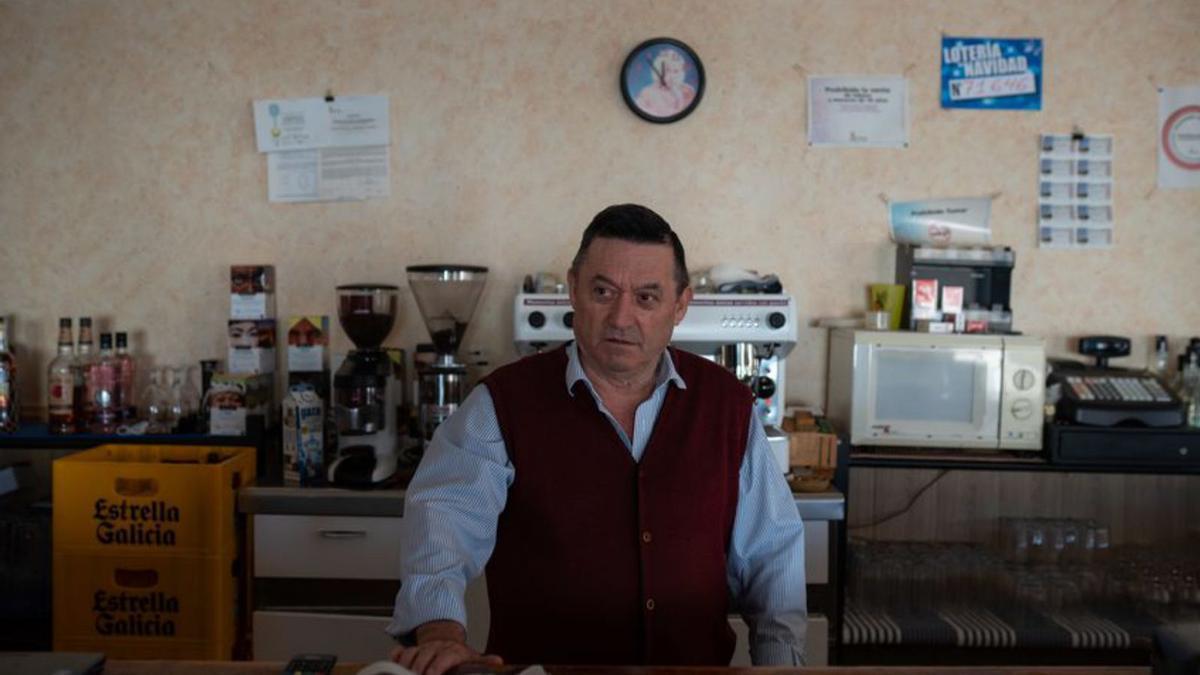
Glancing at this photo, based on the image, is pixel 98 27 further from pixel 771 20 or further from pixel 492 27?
pixel 771 20

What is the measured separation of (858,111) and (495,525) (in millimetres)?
2153

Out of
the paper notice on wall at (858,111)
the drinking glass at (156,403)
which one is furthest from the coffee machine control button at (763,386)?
the drinking glass at (156,403)

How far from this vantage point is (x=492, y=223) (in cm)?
309

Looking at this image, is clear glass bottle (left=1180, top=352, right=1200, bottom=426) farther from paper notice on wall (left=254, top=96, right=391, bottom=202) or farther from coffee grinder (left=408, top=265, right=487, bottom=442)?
paper notice on wall (left=254, top=96, right=391, bottom=202)

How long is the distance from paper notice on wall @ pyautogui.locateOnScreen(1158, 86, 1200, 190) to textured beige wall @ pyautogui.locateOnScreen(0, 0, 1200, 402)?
0.05m

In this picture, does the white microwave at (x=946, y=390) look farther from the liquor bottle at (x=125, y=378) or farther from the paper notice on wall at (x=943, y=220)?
the liquor bottle at (x=125, y=378)

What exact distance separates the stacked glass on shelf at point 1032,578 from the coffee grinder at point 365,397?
1.57m

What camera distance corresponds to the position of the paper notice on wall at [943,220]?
3080 millimetres

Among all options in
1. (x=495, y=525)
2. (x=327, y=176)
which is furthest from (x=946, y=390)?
(x=327, y=176)

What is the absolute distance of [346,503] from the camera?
8.23 feet

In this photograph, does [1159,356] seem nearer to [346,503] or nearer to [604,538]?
[604,538]

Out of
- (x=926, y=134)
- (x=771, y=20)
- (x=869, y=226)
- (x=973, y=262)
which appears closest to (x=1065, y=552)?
(x=973, y=262)

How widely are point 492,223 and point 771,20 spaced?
48.3 inches

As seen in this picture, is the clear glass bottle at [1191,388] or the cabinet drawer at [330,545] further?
the clear glass bottle at [1191,388]
